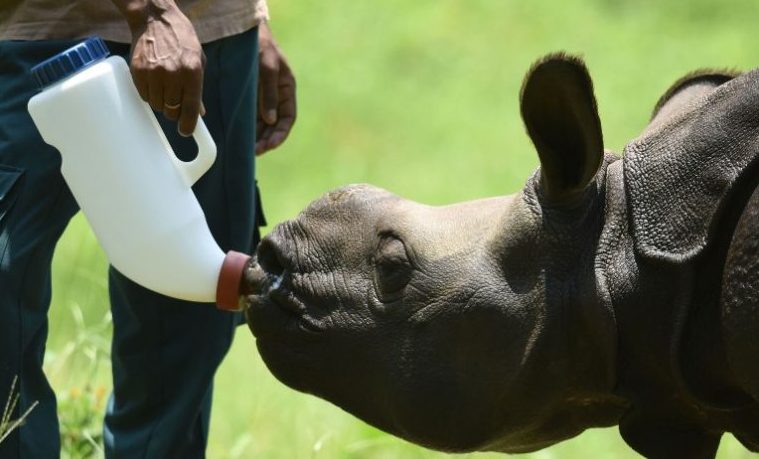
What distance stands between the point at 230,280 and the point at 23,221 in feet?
1.67

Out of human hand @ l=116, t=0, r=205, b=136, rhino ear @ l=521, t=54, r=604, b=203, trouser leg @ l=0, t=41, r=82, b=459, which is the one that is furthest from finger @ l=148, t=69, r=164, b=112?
rhino ear @ l=521, t=54, r=604, b=203

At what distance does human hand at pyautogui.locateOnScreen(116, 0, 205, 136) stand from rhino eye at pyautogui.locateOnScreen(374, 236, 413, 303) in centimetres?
50

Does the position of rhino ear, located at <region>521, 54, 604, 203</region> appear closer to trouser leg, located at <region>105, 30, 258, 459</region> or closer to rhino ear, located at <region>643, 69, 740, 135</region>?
rhino ear, located at <region>643, 69, 740, 135</region>

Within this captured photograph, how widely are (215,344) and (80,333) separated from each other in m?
1.25

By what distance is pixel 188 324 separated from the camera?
169 inches

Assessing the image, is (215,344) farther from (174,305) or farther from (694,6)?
(694,6)

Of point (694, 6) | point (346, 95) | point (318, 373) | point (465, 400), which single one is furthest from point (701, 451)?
point (694, 6)

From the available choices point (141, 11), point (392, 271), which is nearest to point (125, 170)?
point (141, 11)

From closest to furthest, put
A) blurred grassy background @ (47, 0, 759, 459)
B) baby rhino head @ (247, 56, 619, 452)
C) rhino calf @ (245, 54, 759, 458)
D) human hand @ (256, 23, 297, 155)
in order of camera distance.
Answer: rhino calf @ (245, 54, 759, 458)
baby rhino head @ (247, 56, 619, 452)
human hand @ (256, 23, 297, 155)
blurred grassy background @ (47, 0, 759, 459)

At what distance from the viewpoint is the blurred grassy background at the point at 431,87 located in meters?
7.26

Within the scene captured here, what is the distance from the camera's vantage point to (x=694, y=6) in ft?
32.8

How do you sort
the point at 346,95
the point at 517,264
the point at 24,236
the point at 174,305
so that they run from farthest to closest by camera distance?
the point at 346,95
the point at 174,305
the point at 24,236
the point at 517,264

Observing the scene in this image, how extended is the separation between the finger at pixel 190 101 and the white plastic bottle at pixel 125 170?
0.16 feet

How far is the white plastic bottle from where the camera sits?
3.55 meters
